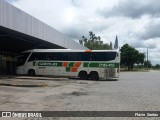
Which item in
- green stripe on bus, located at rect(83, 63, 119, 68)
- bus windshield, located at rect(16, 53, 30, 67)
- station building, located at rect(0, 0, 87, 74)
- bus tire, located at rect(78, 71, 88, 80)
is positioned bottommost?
bus tire, located at rect(78, 71, 88, 80)

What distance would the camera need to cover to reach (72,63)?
102ft

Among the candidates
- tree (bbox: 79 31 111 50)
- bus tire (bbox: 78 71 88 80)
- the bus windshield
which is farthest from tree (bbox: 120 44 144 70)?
bus tire (bbox: 78 71 88 80)

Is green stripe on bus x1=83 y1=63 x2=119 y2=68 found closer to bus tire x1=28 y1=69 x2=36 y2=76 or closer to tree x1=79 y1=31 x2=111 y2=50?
bus tire x1=28 y1=69 x2=36 y2=76

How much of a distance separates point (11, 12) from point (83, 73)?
1047 centimetres

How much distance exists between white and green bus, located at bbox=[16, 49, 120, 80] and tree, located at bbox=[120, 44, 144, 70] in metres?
68.6

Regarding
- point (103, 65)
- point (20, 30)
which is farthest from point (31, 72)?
point (20, 30)

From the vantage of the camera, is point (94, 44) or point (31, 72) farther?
point (94, 44)

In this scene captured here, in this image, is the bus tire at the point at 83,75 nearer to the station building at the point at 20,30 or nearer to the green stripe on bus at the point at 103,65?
the green stripe on bus at the point at 103,65

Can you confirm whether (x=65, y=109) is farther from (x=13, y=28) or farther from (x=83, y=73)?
(x=83, y=73)

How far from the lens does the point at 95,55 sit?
30.4m

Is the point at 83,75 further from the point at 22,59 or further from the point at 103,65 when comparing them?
the point at 22,59

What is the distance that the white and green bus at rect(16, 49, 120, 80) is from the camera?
2991cm

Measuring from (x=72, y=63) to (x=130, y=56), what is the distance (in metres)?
69.5

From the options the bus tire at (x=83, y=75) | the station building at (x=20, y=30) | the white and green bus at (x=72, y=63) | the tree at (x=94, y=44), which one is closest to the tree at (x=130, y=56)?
the tree at (x=94, y=44)
